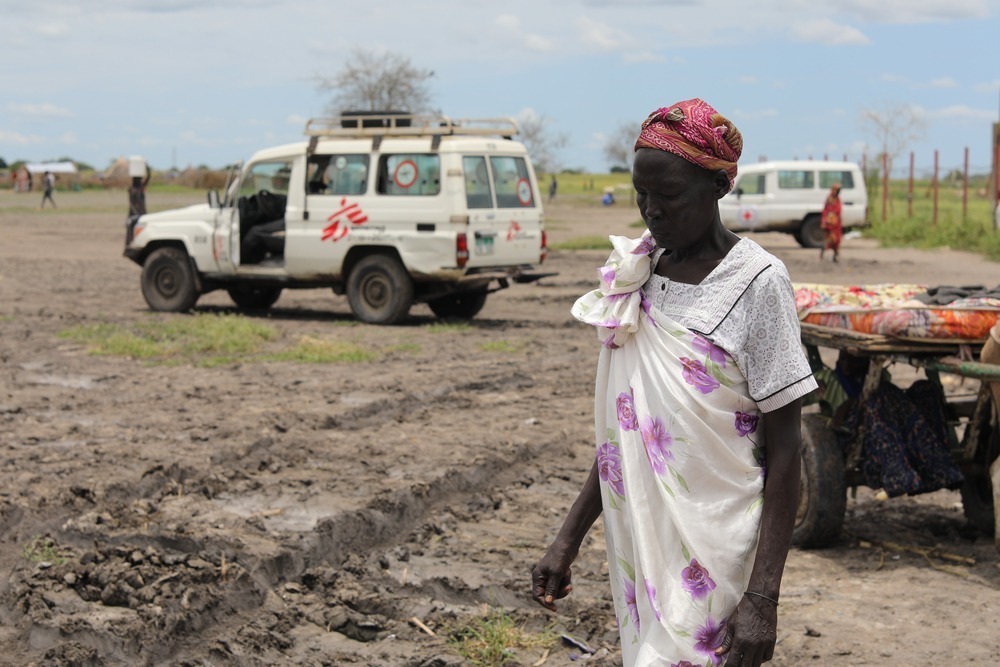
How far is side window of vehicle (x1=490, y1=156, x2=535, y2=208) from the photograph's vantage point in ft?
44.1

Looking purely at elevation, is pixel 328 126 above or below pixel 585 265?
above

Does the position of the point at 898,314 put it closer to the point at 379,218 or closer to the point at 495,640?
the point at 495,640

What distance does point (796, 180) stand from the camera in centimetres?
2703

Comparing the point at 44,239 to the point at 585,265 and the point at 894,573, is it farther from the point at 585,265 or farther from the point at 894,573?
the point at 894,573

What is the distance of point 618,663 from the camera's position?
14.6ft

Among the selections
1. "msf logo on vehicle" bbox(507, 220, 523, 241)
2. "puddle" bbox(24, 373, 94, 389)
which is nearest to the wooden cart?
"puddle" bbox(24, 373, 94, 389)

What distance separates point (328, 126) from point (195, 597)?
9.92 metres

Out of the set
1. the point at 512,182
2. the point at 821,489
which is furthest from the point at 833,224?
the point at 821,489

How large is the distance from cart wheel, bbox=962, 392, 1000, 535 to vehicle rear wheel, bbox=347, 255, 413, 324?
812cm

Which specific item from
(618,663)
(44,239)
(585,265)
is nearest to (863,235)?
(585,265)

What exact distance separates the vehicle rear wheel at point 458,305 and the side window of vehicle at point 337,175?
1884mm

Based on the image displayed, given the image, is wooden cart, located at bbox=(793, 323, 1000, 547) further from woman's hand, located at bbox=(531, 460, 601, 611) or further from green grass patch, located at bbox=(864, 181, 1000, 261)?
green grass patch, located at bbox=(864, 181, 1000, 261)

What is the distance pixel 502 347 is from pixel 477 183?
7.36 feet

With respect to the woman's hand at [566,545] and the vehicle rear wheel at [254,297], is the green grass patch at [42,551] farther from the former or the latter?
the vehicle rear wheel at [254,297]
